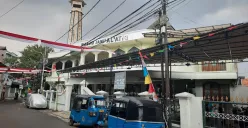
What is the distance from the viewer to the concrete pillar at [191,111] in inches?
314

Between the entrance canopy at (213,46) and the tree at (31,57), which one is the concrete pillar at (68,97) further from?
the tree at (31,57)

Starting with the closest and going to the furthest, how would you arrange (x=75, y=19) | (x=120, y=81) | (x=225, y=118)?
1. (x=225, y=118)
2. (x=120, y=81)
3. (x=75, y=19)

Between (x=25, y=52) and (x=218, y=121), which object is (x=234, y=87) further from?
(x=25, y=52)

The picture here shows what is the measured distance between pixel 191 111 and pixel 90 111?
215 inches

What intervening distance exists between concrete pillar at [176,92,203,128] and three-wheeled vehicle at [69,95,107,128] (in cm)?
455

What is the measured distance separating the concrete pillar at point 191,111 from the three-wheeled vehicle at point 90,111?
4.55 m

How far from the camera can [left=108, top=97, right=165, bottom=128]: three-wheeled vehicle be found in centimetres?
704

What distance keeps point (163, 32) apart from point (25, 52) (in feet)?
121

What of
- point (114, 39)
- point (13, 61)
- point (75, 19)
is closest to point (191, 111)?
point (114, 39)

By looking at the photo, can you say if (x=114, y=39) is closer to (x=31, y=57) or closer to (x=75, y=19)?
(x=31, y=57)

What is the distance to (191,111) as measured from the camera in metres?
8.26

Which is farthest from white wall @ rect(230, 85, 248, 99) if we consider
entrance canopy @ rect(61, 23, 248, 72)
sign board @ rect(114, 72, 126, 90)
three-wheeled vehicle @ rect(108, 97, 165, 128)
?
three-wheeled vehicle @ rect(108, 97, 165, 128)

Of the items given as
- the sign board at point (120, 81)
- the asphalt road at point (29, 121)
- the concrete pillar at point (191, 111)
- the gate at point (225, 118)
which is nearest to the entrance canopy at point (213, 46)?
the sign board at point (120, 81)

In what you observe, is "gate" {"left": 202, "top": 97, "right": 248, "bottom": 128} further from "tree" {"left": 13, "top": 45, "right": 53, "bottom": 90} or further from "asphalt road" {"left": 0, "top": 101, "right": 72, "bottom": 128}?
"tree" {"left": 13, "top": 45, "right": 53, "bottom": 90}
